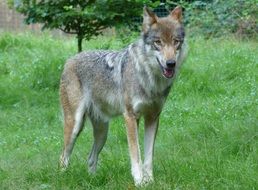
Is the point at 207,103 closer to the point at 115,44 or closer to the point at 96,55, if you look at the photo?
the point at 96,55

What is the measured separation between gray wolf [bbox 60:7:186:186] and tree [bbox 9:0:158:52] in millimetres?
2950

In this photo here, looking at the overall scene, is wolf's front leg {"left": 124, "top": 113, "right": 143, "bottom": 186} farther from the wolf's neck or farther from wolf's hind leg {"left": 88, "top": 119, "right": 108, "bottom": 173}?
wolf's hind leg {"left": 88, "top": 119, "right": 108, "bottom": 173}

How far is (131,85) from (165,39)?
0.59 metres

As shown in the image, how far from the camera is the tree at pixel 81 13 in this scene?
31.7 ft

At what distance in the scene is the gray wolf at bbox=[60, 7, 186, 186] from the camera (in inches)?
226

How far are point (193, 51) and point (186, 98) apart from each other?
271cm

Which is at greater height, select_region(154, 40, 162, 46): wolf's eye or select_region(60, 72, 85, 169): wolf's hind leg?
select_region(154, 40, 162, 46): wolf's eye

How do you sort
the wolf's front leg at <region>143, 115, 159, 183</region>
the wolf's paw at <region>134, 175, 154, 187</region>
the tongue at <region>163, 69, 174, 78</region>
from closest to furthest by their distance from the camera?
the wolf's paw at <region>134, 175, 154, 187</region> → the tongue at <region>163, 69, 174, 78</region> → the wolf's front leg at <region>143, 115, 159, 183</region>

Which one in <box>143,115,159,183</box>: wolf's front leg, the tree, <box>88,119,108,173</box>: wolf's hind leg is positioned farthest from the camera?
the tree

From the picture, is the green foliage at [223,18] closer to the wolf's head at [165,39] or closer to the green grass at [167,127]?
the green grass at [167,127]

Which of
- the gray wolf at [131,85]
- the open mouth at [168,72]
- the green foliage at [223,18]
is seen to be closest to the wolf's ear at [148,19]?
the gray wolf at [131,85]

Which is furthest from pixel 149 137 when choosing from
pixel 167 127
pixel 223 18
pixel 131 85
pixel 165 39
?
pixel 223 18

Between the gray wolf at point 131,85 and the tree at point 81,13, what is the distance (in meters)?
2.95

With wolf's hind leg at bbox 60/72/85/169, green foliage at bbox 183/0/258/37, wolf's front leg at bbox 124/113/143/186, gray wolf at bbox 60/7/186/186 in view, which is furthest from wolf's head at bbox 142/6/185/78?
green foliage at bbox 183/0/258/37
